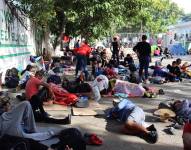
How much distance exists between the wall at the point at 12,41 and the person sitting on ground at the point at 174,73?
629 centimetres

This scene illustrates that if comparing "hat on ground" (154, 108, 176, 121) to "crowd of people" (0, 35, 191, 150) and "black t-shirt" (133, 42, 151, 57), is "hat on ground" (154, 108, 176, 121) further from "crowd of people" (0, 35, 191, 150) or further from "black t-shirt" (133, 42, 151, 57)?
"black t-shirt" (133, 42, 151, 57)

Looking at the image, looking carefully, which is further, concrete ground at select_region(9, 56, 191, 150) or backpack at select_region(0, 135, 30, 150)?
concrete ground at select_region(9, 56, 191, 150)

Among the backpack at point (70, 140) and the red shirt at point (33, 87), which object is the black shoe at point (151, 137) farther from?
the red shirt at point (33, 87)

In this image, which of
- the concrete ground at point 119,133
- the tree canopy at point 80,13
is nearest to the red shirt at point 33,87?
the concrete ground at point 119,133

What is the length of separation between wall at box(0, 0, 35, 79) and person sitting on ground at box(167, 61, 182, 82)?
6.29 m

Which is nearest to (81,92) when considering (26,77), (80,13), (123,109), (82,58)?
(26,77)

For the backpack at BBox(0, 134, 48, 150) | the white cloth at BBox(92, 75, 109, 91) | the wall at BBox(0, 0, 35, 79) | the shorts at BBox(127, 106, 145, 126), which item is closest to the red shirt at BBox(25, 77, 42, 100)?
the shorts at BBox(127, 106, 145, 126)

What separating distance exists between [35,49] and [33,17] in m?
3.68

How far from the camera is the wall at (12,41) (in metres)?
16.8

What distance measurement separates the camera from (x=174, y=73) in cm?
1825

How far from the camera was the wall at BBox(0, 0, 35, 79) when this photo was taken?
1681 centimetres

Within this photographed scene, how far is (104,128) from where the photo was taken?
9531 mm

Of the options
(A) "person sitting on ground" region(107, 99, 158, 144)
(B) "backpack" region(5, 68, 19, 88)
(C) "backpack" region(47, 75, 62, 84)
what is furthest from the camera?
(B) "backpack" region(5, 68, 19, 88)

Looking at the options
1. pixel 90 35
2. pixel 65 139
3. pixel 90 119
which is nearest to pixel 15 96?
pixel 90 119
